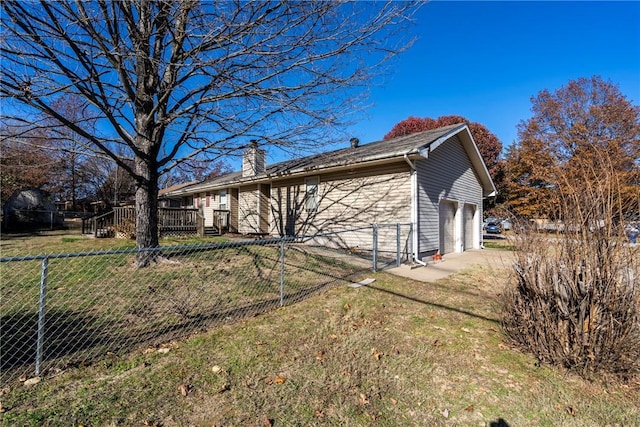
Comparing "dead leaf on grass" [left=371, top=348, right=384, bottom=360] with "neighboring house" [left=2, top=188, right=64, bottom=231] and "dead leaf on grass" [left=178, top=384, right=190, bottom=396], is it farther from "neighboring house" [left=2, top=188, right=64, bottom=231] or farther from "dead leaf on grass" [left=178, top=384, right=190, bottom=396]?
"neighboring house" [left=2, top=188, right=64, bottom=231]

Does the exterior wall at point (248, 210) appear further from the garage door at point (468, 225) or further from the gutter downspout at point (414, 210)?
the garage door at point (468, 225)

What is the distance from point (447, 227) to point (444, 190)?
1562mm

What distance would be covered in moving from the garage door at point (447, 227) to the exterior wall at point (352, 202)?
251 cm

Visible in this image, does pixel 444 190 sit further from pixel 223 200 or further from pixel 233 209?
pixel 223 200

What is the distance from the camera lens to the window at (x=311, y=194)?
1184 cm

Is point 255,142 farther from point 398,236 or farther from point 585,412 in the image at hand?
point 585,412

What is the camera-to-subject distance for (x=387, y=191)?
9.57 m

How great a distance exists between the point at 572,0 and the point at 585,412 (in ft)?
33.3

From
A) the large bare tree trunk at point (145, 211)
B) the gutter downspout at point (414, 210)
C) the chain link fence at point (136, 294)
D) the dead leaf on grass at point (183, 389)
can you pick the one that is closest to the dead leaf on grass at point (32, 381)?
the chain link fence at point (136, 294)

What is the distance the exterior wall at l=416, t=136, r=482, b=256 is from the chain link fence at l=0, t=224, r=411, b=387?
113 centimetres

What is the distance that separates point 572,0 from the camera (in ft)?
25.3

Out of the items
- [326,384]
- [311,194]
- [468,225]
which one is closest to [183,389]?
[326,384]

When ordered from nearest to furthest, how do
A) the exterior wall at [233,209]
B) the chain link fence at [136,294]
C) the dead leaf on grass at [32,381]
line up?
the dead leaf on grass at [32,381] < the chain link fence at [136,294] < the exterior wall at [233,209]

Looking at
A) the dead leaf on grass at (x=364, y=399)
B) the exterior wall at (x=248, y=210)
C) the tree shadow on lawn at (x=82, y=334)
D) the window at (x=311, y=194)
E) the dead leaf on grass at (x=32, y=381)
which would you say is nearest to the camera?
the dead leaf on grass at (x=364, y=399)
